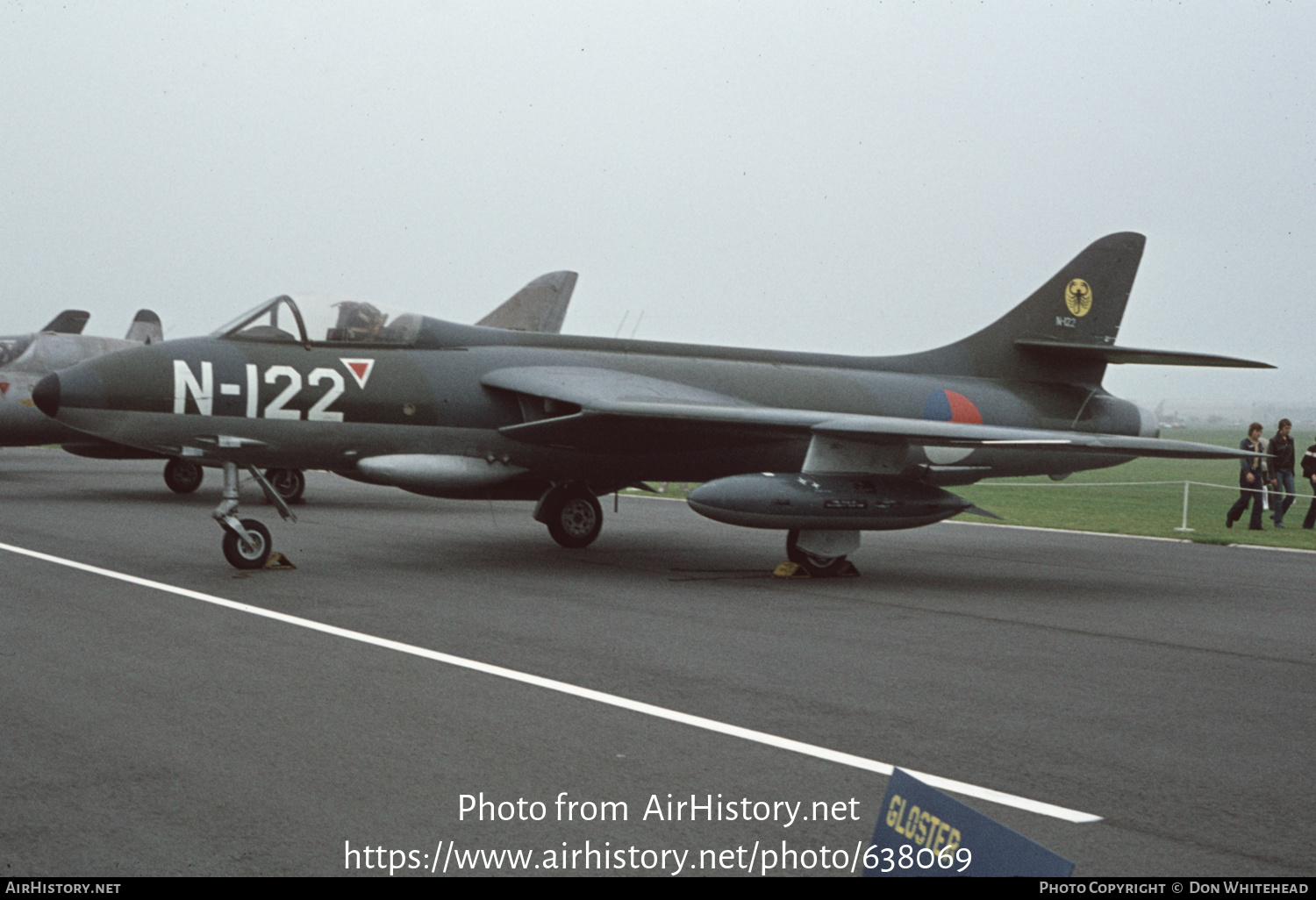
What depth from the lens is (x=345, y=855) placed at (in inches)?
149

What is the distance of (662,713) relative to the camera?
5.71 m

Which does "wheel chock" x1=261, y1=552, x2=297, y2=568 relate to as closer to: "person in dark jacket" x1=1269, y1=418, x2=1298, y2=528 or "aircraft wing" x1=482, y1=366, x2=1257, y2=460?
"aircraft wing" x1=482, y1=366, x2=1257, y2=460

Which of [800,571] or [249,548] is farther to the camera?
[800,571]

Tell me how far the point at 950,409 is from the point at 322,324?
699 centimetres

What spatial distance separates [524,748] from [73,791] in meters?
1.76

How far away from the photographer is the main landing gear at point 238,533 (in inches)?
403

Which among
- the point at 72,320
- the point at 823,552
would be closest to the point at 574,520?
the point at 823,552

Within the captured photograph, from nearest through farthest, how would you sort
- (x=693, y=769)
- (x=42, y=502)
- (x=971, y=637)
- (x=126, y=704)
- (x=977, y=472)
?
1. (x=693, y=769)
2. (x=126, y=704)
3. (x=971, y=637)
4. (x=977, y=472)
5. (x=42, y=502)

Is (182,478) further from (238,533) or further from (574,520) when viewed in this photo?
(238,533)

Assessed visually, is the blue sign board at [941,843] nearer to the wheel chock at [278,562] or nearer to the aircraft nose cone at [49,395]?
the wheel chock at [278,562]
